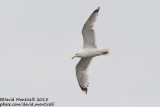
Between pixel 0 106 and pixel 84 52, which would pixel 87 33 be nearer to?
pixel 84 52

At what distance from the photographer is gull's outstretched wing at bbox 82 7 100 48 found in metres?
18.5

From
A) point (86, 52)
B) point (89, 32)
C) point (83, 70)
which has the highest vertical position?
point (89, 32)

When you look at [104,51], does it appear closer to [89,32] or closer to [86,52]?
[86,52]

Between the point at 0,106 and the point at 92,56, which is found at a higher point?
the point at 92,56

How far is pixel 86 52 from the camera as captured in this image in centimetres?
1916

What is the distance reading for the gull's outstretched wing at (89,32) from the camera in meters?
18.5

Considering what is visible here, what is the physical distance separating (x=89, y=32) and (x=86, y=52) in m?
0.91

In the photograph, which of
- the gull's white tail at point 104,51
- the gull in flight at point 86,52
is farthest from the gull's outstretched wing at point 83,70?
the gull's white tail at point 104,51

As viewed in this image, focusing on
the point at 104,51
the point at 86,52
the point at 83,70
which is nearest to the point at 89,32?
the point at 86,52

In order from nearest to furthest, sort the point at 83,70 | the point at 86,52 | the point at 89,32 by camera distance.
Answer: the point at 89,32, the point at 86,52, the point at 83,70

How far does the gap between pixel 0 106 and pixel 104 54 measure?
4.67m

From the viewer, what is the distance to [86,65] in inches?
785

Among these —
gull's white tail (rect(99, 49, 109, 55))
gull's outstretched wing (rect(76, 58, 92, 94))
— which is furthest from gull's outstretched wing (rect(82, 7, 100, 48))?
gull's outstretched wing (rect(76, 58, 92, 94))

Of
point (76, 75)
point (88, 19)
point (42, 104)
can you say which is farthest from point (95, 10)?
point (42, 104)
